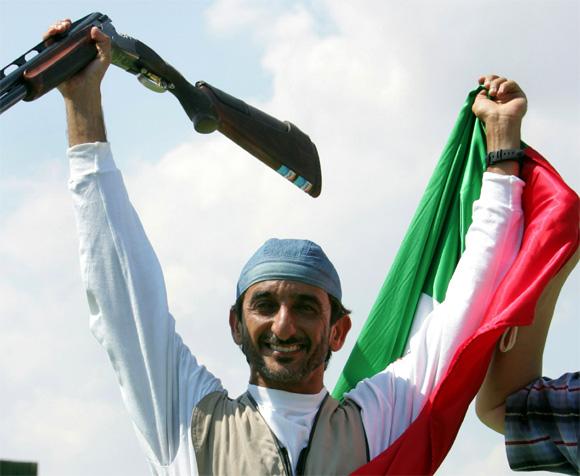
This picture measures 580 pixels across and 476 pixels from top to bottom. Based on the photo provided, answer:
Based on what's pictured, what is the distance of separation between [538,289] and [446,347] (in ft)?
1.80

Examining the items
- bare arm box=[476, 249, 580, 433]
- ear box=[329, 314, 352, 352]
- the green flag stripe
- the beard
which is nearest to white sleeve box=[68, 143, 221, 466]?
the beard

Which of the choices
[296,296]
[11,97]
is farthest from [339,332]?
[11,97]

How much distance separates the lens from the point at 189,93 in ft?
20.3

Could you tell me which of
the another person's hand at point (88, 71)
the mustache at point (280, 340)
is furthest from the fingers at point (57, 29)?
the mustache at point (280, 340)

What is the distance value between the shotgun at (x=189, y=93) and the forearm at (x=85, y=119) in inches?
5.6

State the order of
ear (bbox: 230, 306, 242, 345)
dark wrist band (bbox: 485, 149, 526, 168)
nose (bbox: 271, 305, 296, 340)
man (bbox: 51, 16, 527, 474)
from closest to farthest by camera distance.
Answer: man (bbox: 51, 16, 527, 474) < nose (bbox: 271, 305, 296, 340) < ear (bbox: 230, 306, 242, 345) < dark wrist band (bbox: 485, 149, 526, 168)

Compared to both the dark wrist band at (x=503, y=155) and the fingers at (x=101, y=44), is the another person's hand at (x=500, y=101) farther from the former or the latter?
the fingers at (x=101, y=44)

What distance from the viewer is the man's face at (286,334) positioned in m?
5.56

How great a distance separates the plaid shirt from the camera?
5652 millimetres

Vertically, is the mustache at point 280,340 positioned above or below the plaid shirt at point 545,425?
above

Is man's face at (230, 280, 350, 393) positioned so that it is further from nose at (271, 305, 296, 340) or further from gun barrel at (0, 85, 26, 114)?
gun barrel at (0, 85, 26, 114)

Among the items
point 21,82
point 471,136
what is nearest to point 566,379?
point 471,136

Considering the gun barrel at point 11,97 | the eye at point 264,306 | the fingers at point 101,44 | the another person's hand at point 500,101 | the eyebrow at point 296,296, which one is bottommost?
the eye at point 264,306

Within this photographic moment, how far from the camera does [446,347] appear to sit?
18.9 feet
